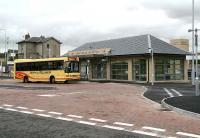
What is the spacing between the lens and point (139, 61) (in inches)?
1678

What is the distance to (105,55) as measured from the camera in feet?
150

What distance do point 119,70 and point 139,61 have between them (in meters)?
3.67

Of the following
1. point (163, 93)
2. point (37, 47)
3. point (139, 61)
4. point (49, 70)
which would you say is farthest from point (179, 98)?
point (37, 47)

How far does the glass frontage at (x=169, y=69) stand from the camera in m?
42.5

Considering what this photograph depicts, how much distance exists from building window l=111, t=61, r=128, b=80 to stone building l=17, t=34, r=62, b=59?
5603cm

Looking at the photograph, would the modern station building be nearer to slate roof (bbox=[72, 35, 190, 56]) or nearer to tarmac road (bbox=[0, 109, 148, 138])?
slate roof (bbox=[72, 35, 190, 56])

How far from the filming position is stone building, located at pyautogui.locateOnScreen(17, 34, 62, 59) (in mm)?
101875

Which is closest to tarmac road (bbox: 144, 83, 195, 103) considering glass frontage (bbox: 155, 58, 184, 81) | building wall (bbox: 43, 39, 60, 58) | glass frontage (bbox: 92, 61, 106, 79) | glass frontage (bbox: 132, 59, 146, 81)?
glass frontage (bbox: 132, 59, 146, 81)

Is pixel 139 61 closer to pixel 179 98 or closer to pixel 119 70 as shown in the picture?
pixel 119 70

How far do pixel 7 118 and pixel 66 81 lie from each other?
28523mm

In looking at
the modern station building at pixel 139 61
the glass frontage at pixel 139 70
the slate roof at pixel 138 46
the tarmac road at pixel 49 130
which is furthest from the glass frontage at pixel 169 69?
the tarmac road at pixel 49 130

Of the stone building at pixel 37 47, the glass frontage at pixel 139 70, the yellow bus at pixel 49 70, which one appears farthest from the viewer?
the stone building at pixel 37 47

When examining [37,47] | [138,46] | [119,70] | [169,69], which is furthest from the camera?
[37,47]

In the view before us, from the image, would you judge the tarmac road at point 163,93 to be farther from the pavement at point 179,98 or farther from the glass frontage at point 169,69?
the glass frontage at point 169,69
